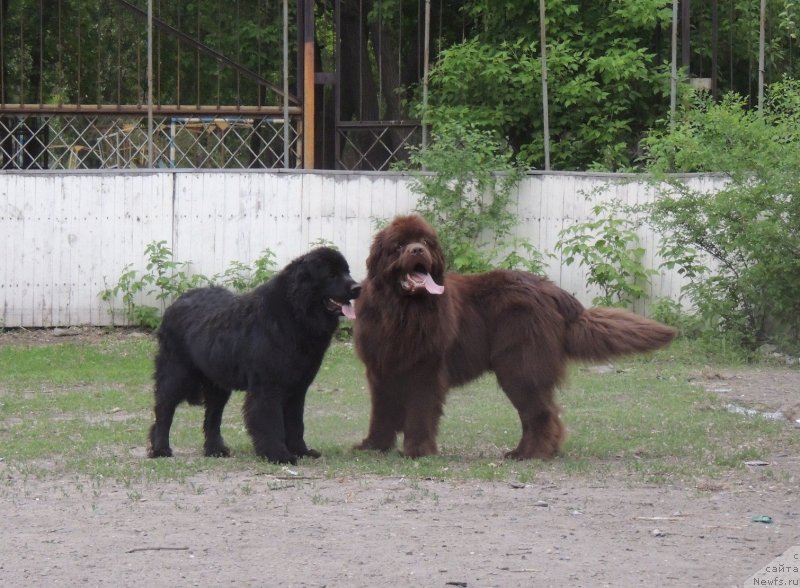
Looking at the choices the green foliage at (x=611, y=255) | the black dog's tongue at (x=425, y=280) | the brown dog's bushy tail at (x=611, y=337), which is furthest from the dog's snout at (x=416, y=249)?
the green foliage at (x=611, y=255)

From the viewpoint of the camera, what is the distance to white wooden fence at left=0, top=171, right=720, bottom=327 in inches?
647

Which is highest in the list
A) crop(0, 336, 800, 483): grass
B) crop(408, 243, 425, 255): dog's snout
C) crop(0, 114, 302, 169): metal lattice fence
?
crop(0, 114, 302, 169): metal lattice fence

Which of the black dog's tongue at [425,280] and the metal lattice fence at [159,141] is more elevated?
the metal lattice fence at [159,141]

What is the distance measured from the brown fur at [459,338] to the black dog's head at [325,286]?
1.25ft

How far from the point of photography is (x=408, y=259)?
326 inches

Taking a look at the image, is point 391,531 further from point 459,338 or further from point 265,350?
point 459,338

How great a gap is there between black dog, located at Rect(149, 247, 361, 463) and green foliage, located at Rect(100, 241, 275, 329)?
24.1ft

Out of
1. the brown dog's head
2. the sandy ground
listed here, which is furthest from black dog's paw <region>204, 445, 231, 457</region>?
the brown dog's head

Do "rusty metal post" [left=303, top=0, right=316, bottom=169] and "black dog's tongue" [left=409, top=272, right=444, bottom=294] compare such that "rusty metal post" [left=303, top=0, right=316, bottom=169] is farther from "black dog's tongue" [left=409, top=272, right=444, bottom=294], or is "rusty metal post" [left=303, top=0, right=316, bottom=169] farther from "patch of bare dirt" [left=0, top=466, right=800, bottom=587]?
"patch of bare dirt" [left=0, top=466, right=800, bottom=587]

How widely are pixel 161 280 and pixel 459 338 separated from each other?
8.26 meters

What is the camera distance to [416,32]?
20.8 m

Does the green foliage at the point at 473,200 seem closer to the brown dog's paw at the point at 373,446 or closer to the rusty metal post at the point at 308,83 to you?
the rusty metal post at the point at 308,83

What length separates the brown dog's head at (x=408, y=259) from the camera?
8.34 m

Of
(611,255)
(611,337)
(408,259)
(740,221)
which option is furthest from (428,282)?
(611,255)
